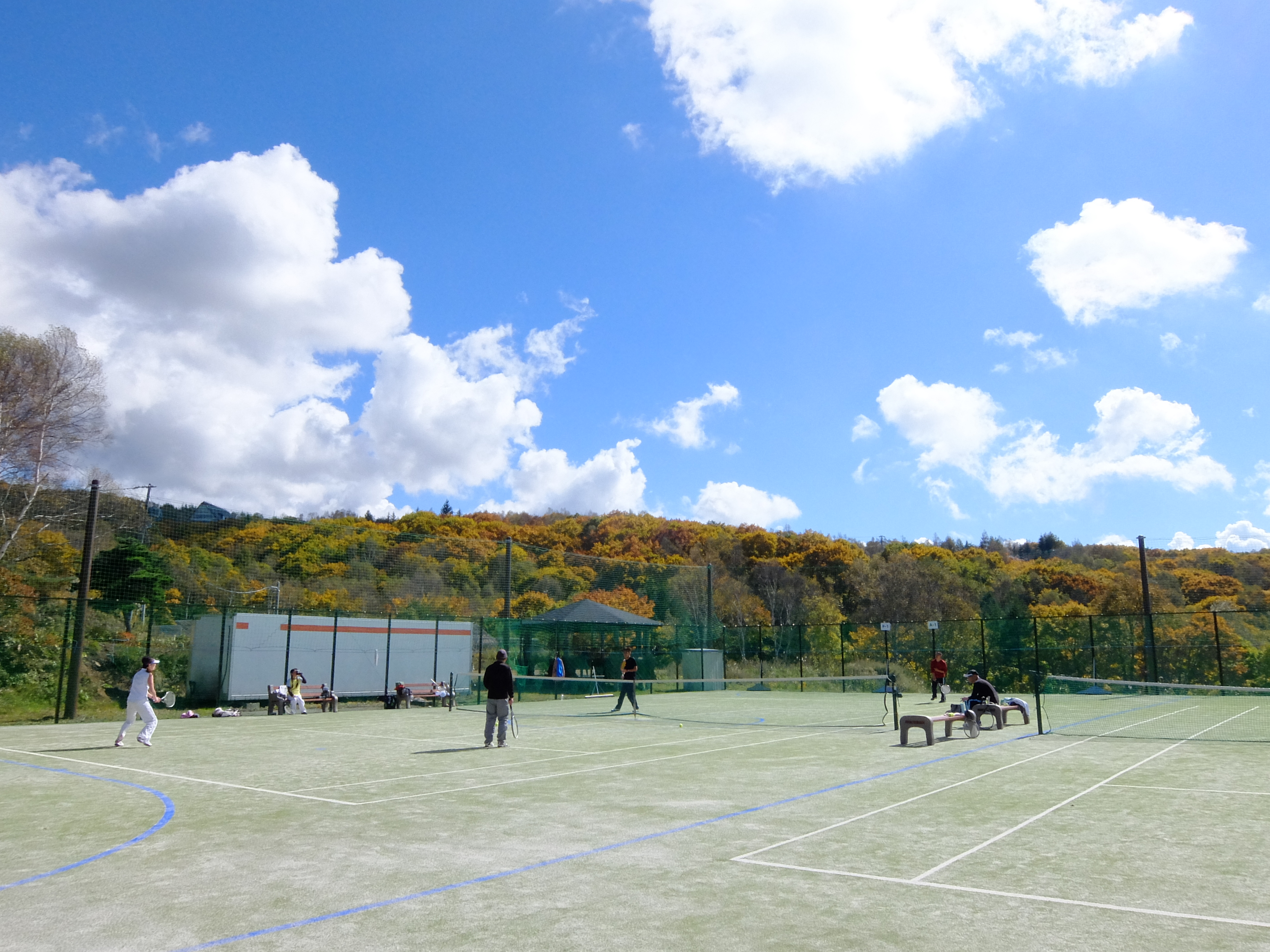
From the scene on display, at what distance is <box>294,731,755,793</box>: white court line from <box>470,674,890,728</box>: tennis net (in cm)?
272

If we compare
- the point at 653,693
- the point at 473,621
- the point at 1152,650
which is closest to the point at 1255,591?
the point at 1152,650

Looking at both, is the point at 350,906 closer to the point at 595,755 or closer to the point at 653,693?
the point at 595,755

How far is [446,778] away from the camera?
1241cm

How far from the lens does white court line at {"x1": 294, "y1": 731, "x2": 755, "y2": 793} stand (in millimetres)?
11734

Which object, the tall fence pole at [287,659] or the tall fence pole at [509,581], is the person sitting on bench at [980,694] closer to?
the tall fence pole at [287,659]

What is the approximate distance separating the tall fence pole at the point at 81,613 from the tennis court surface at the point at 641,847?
639 cm

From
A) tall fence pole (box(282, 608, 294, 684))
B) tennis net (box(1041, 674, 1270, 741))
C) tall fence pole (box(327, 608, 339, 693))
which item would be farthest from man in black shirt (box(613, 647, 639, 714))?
tall fence pole (box(282, 608, 294, 684))

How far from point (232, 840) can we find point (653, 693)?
29.1m

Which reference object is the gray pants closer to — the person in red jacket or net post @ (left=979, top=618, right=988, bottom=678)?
the person in red jacket

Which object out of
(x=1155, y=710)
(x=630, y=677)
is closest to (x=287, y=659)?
(x=630, y=677)

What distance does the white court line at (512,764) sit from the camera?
11.7m

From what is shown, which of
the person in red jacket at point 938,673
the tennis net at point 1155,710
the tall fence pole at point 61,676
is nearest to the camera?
the tennis net at point 1155,710

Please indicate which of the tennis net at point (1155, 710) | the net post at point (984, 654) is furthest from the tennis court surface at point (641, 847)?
the net post at point (984, 654)

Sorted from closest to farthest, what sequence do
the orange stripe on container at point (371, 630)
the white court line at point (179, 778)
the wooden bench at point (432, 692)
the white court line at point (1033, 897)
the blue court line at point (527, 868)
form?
the blue court line at point (527, 868), the white court line at point (1033, 897), the white court line at point (179, 778), the orange stripe on container at point (371, 630), the wooden bench at point (432, 692)
